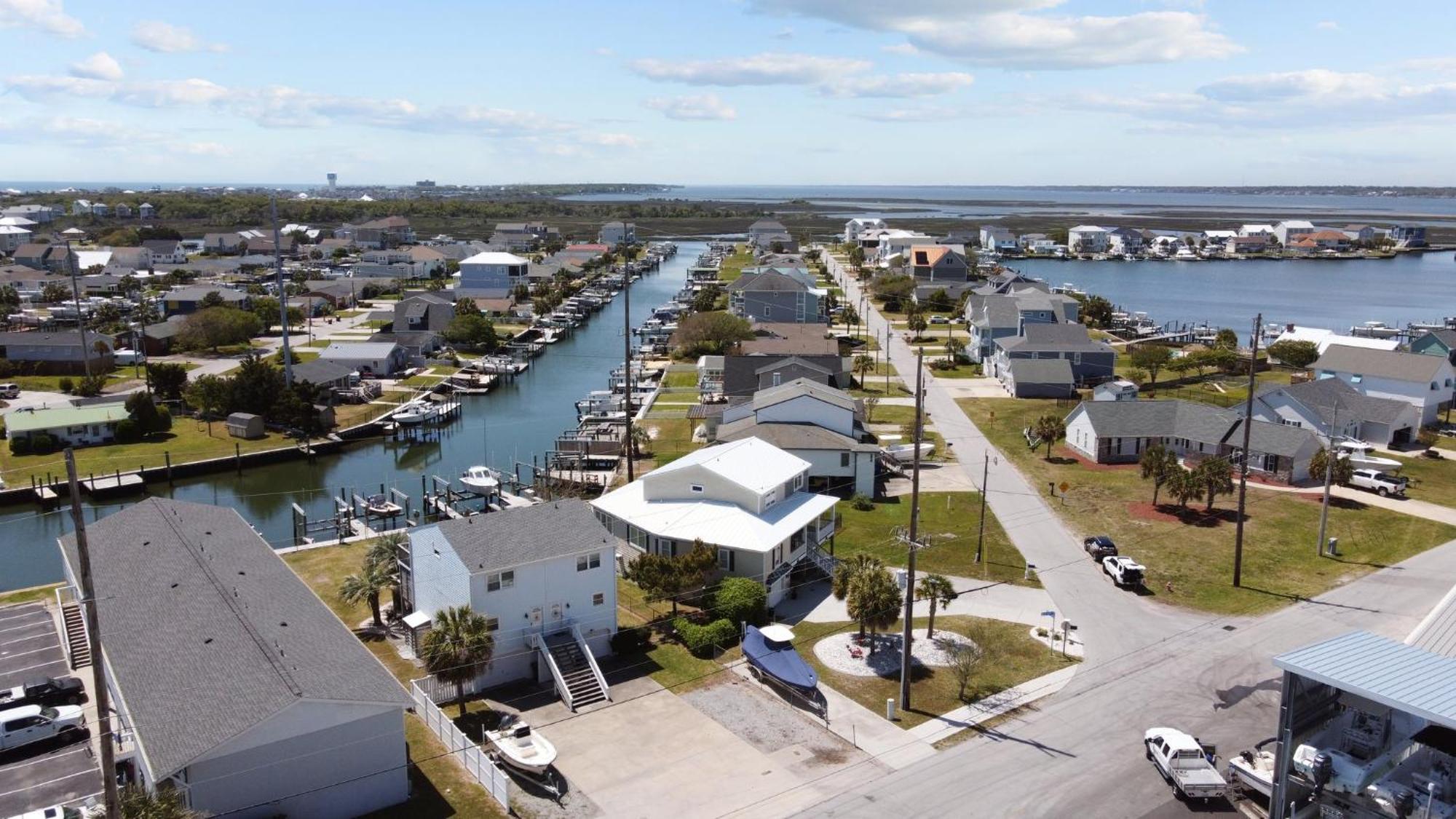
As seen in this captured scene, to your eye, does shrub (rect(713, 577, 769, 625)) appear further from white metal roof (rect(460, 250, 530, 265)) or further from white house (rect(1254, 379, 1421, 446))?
white metal roof (rect(460, 250, 530, 265))

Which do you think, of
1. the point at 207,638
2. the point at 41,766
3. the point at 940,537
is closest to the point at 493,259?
the point at 940,537

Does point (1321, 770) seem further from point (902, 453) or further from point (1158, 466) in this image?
point (902, 453)

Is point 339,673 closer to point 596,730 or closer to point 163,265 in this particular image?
point 596,730

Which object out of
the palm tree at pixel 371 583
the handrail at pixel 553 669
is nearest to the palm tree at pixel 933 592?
the handrail at pixel 553 669

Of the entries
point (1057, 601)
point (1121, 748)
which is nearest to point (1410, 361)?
point (1057, 601)

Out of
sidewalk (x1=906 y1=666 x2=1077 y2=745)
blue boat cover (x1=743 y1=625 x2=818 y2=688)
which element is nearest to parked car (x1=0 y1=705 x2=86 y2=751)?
blue boat cover (x1=743 y1=625 x2=818 y2=688)

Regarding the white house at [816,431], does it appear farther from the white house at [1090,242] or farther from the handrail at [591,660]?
the white house at [1090,242]
